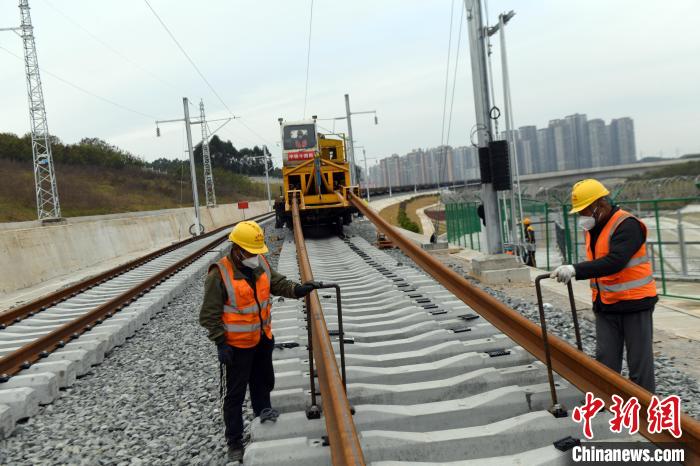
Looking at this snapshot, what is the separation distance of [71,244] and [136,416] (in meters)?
Result: 15.5

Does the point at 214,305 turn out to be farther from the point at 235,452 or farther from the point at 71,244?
the point at 71,244

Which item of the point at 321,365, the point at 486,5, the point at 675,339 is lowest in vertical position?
the point at 675,339

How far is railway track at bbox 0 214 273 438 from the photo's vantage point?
5.64 m

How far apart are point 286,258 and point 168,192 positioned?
55.5 m

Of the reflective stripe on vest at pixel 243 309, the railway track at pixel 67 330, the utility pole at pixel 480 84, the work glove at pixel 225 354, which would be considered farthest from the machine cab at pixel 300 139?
the work glove at pixel 225 354

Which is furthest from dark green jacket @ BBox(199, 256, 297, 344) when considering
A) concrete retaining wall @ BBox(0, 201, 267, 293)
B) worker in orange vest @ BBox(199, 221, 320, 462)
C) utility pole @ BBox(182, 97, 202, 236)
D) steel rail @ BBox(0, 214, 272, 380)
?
utility pole @ BBox(182, 97, 202, 236)

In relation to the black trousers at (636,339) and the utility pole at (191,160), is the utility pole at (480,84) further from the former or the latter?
the utility pole at (191,160)

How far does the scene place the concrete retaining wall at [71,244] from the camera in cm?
1484

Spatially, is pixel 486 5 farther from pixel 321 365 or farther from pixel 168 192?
pixel 168 192

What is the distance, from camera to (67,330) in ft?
25.0

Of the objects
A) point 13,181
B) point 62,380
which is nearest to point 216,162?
point 13,181

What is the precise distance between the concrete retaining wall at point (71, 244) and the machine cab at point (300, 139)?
294 inches

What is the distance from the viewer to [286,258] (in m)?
13.0

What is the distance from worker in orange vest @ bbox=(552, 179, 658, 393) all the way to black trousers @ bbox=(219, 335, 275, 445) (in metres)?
2.21
